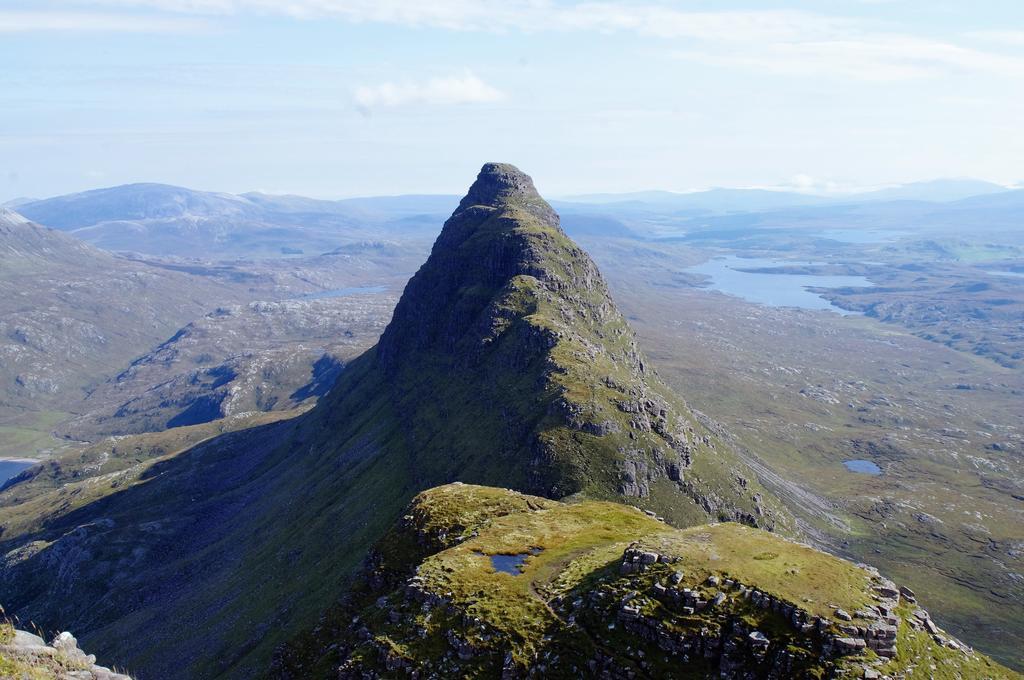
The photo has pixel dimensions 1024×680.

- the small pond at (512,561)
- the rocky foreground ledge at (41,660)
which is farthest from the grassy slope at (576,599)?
the rocky foreground ledge at (41,660)

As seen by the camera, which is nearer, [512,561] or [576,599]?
[576,599]

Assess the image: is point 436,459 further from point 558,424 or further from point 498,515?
point 498,515

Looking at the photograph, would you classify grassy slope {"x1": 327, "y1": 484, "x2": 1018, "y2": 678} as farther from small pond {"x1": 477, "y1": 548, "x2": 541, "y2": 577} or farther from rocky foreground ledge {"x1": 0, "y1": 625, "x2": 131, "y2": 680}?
rocky foreground ledge {"x1": 0, "y1": 625, "x2": 131, "y2": 680}

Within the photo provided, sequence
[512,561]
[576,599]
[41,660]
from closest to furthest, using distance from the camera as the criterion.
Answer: [41,660] < [576,599] < [512,561]

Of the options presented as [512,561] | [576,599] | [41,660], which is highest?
[41,660]

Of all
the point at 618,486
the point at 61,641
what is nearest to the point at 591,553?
the point at 61,641

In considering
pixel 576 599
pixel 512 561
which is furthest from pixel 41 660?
pixel 512 561

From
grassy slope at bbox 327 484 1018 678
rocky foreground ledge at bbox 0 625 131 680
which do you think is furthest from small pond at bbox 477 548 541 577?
rocky foreground ledge at bbox 0 625 131 680

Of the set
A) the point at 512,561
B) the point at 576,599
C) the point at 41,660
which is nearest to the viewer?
the point at 41,660

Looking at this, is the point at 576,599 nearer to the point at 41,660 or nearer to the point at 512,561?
the point at 512,561
